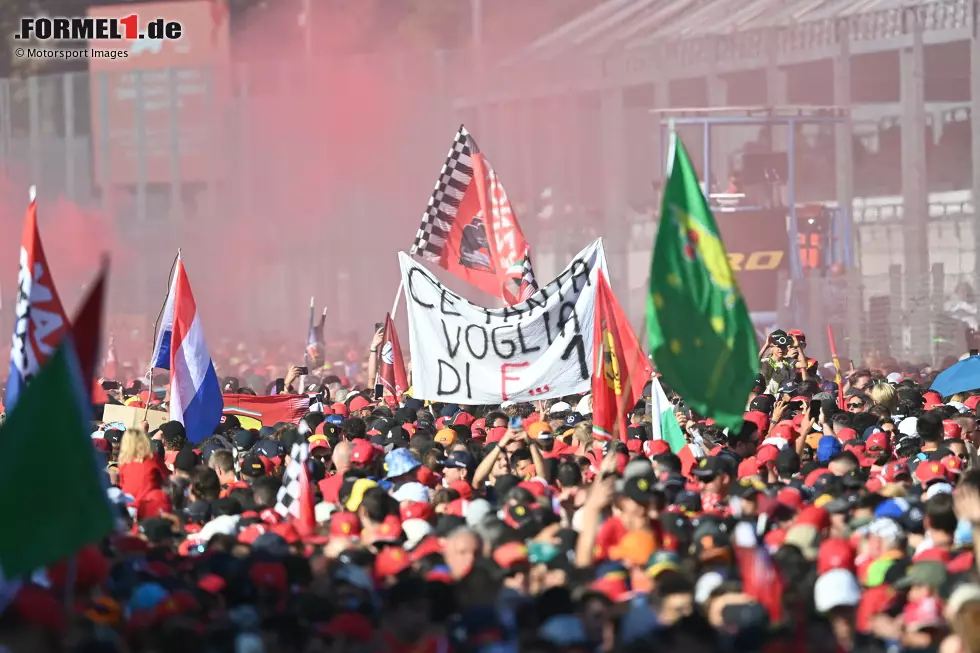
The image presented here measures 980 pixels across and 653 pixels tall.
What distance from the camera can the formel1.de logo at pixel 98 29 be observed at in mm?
43094

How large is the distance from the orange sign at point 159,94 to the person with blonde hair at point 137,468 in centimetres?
3444

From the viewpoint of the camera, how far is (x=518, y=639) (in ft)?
19.6

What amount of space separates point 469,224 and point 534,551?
824 cm

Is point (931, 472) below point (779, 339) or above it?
below

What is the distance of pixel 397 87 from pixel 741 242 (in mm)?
17526

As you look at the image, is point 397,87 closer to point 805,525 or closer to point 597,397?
point 597,397

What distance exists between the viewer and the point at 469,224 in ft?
51.0

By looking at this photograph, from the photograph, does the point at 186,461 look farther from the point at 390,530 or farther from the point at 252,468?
the point at 390,530

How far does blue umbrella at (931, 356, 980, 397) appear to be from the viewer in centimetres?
1441

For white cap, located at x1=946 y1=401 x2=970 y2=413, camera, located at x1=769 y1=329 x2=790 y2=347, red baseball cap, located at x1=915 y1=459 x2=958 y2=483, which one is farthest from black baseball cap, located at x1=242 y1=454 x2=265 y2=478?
camera, located at x1=769 y1=329 x2=790 y2=347

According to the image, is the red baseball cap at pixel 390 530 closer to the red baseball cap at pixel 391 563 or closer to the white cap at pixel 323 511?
the red baseball cap at pixel 391 563

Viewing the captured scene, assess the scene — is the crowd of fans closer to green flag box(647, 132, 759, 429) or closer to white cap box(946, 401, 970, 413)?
green flag box(647, 132, 759, 429)

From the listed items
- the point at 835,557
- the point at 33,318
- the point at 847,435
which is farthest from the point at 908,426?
the point at 33,318

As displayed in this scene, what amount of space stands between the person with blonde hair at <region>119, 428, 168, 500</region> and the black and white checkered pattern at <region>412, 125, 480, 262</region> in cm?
560
